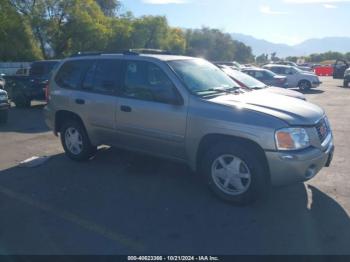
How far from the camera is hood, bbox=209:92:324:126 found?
4.43 meters

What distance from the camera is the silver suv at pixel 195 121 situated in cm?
437

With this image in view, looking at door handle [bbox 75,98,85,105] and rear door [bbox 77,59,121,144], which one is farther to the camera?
door handle [bbox 75,98,85,105]

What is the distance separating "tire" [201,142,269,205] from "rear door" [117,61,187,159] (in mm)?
497

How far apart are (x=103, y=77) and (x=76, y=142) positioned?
129cm

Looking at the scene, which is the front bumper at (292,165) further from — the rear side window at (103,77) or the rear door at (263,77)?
the rear door at (263,77)

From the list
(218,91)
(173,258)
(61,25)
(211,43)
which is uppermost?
(61,25)

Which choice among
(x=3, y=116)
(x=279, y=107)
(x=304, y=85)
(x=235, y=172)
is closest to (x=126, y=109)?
(x=235, y=172)

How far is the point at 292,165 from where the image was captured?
4.27m

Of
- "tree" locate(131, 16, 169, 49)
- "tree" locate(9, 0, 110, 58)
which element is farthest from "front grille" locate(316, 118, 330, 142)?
"tree" locate(131, 16, 169, 49)

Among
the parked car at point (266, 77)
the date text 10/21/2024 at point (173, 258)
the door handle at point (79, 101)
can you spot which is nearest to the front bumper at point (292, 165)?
the date text 10/21/2024 at point (173, 258)

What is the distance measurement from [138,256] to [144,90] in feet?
8.12

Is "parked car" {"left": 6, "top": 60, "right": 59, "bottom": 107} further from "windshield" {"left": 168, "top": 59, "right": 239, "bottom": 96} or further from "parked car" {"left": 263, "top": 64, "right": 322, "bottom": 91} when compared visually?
"parked car" {"left": 263, "top": 64, "right": 322, "bottom": 91}

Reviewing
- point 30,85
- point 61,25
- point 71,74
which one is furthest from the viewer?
point 61,25

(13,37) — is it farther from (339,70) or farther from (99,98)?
(99,98)
